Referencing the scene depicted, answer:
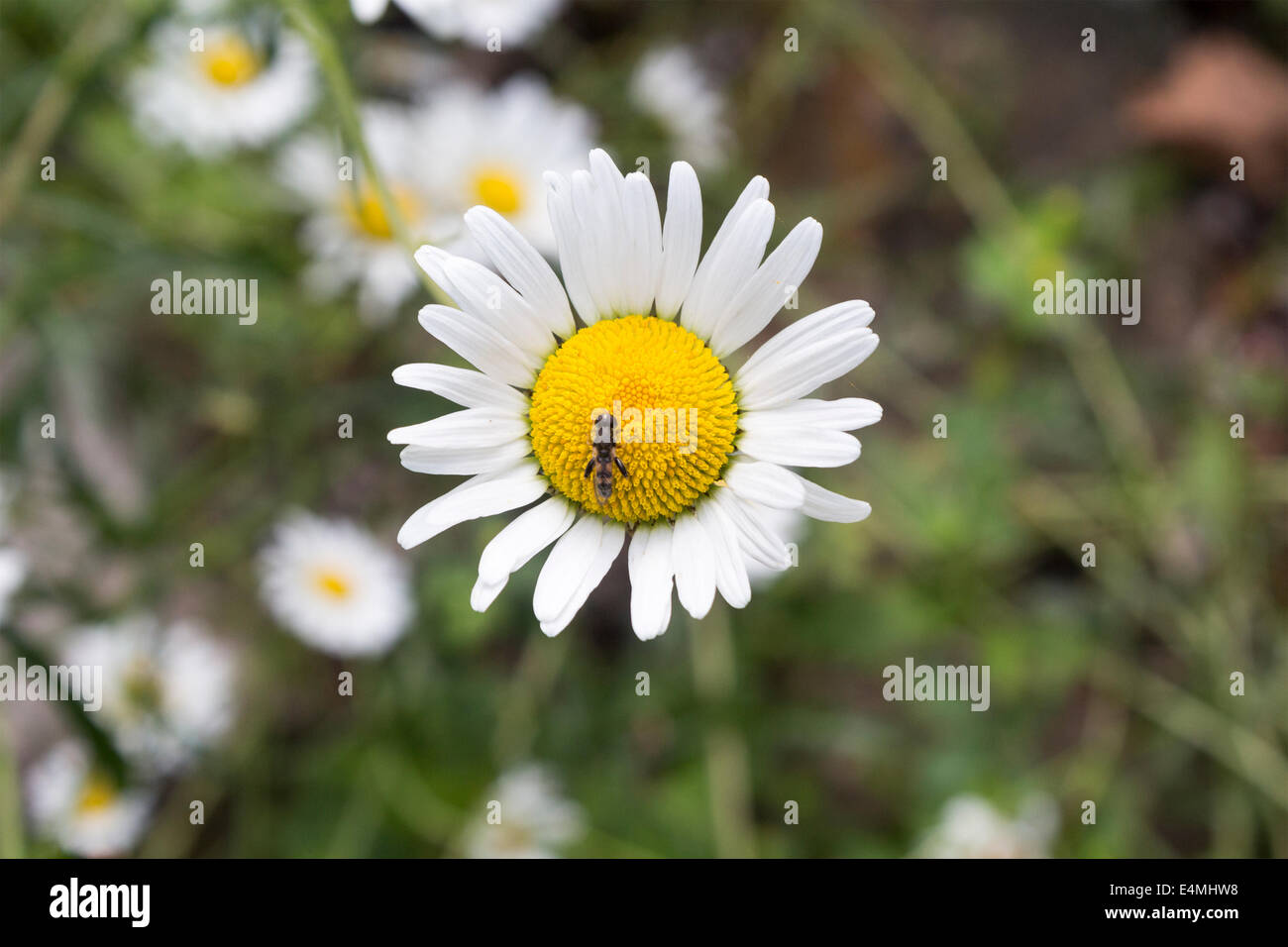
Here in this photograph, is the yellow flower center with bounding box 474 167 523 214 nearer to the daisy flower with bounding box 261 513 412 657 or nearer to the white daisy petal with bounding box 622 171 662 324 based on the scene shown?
the daisy flower with bounding box 261 513 412 657

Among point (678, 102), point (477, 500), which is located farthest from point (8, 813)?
point (678, 102)

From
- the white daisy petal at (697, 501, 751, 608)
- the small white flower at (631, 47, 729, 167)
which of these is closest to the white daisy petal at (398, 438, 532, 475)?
the white daisy petal at (697, 501, 751, 608)

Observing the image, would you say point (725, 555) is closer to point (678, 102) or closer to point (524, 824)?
point (524, 824)

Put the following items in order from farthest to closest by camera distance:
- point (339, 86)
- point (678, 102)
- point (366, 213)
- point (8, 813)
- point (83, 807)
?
point (678, 102) → point (83, 807) → point (366, 213) → point (8, 813) → point (339, 86)

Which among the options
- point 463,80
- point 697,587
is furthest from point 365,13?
point 463,80

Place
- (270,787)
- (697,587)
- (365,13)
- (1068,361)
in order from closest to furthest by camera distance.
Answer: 1. (697,587)
2. (365,13)
3. (270,787)
4. (1068,361)
